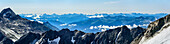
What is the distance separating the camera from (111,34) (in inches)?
7849

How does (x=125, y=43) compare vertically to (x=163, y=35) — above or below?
below

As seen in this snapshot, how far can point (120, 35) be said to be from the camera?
7579 inches

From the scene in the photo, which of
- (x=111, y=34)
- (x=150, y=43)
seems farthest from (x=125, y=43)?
(x=150, y=43)

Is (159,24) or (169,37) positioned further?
(159,24)

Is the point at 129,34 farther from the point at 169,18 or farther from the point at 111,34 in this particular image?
the point at 169,18

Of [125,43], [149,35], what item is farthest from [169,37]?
[125,43]

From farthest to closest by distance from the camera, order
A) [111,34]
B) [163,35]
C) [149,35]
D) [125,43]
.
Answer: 1. [111,34]
2. [125,43]
3. [149,35]
4. [163,35]

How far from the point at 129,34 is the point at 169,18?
85407mm

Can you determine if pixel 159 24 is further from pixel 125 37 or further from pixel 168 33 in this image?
pixel 125 37

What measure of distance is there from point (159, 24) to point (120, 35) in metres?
83.8

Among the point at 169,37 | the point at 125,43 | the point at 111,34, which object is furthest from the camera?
the point at 111,34

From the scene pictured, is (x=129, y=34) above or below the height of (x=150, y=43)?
below

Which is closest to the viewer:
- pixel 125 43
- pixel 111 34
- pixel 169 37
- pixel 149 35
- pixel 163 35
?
pixel 169 37

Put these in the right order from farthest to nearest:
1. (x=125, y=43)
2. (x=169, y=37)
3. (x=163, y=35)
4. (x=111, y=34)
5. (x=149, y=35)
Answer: (x=111, y=34) → (x=125, y=43) → (x=149, y=35) → (x=163, y=35) → (x=169, y=37)
